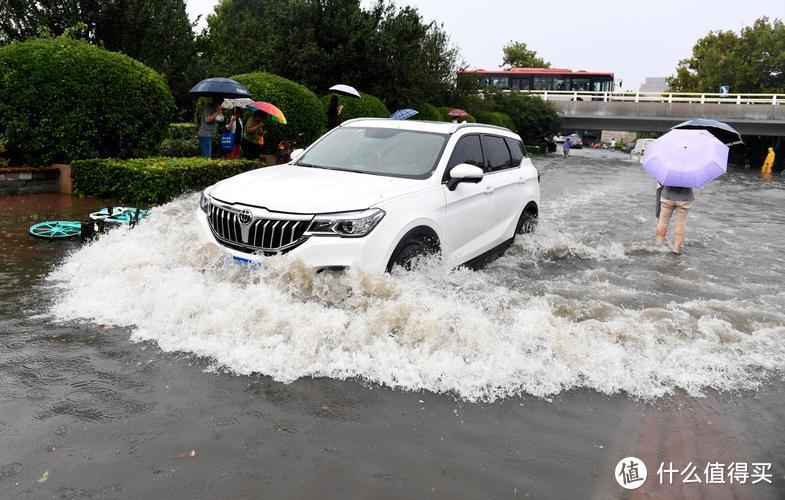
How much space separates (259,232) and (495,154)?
11.6ft

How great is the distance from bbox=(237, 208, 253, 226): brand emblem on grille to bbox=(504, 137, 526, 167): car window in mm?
4092

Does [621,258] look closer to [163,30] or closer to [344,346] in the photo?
[344,346]

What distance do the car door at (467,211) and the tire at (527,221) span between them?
123 centimetres

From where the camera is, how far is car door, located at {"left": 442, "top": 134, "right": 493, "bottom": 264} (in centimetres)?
624

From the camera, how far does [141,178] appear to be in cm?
1024

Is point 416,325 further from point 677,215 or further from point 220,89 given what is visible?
point 220,89

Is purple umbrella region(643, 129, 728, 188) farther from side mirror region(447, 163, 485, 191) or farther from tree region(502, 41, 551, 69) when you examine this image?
tree region(502, 41, 551, 69)

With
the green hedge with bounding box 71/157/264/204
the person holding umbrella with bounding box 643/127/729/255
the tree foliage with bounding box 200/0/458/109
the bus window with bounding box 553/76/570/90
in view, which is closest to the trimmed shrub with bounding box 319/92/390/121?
the tree foliage with bounding box 200/0/458/109

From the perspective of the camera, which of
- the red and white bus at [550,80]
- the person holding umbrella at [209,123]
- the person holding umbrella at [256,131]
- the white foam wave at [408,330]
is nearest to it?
the white foam wave at [408,330]

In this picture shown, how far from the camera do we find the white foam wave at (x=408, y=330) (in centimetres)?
448

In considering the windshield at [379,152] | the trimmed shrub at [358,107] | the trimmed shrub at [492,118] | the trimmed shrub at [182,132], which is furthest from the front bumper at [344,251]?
the trimmed shrub at [492,118]

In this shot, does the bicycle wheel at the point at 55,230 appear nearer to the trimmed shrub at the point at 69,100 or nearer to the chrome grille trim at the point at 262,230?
the chrome grille trim at the point at 262,230

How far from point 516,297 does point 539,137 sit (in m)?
46.9

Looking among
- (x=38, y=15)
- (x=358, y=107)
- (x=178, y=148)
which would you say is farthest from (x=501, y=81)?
(x=178, y=148)
